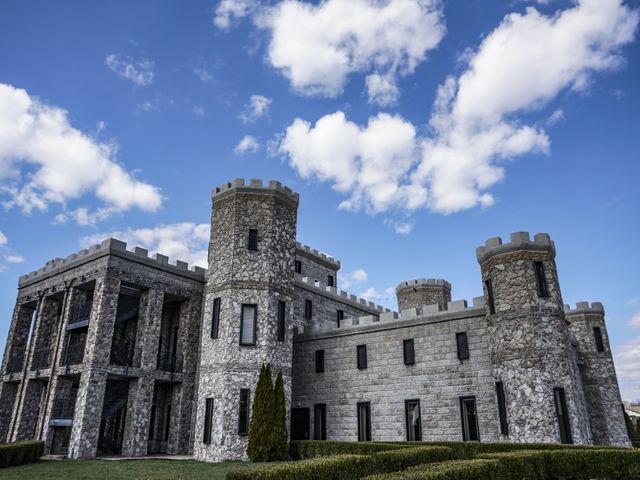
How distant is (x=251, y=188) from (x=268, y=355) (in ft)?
26.6

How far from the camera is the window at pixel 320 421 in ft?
78.7

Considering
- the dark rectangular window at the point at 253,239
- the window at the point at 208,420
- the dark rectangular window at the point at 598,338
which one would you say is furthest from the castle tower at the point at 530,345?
Result: the window at the point at 208,420

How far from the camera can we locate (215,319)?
73.0 ft

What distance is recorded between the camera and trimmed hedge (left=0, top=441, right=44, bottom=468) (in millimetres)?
17906

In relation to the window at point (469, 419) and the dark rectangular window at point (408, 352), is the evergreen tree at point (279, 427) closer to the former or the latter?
the dark rectangular window at point (408, 352)

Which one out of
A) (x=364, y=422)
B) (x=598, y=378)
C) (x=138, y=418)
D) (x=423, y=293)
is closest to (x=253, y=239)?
(x=138, y=418)

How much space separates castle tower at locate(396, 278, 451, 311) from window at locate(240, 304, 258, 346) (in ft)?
62.4

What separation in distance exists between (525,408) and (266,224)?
1352 cm

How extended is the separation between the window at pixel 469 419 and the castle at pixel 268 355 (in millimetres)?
46

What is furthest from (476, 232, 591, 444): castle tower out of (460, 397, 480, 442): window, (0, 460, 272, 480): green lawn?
(0, 460, 272, 480): green lawn

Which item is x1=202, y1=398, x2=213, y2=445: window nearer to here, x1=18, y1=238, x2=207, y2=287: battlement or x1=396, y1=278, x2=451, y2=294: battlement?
x1=18, y1=238, x2=207, y2=287: battlement

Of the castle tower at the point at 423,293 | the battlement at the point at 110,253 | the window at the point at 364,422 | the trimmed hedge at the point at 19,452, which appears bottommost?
the trimmed hedge at the point at 19,452

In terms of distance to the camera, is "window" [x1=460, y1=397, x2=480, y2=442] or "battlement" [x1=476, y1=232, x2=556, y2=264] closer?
"battlement" [x1=476, y1=232, x2=556, y2=264]

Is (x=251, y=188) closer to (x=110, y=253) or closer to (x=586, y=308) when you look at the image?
(x=110, y=253)
